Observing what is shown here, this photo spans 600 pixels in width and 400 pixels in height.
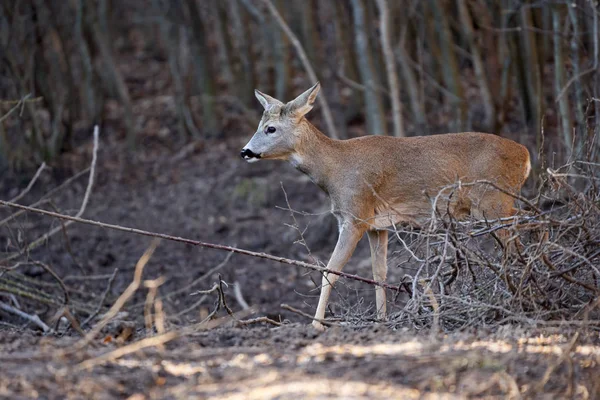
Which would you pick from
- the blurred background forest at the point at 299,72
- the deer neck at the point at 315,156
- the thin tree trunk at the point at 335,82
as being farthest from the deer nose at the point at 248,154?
the thin tree trunk at the point at 335,82

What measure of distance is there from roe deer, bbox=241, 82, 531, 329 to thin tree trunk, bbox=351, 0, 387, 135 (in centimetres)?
344

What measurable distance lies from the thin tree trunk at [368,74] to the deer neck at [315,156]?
3.48m

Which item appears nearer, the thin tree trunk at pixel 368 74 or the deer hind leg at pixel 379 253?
the deer hind leg at pixel 379 253

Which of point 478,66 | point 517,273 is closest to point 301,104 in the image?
point 517,273

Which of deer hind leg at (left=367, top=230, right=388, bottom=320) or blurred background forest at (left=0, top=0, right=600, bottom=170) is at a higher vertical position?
blurred background forest at (left=0, top=0, right=600, bottom=170)

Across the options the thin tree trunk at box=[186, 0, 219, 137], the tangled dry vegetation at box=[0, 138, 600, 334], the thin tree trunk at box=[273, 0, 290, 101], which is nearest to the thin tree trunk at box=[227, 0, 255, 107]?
the thin tree trunk at box=[186, 0, 219, 137]

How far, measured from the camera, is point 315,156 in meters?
8.95

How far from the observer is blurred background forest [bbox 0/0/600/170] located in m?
12.8

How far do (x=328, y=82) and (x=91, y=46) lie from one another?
4850 millimetres

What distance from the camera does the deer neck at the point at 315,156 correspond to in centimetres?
889

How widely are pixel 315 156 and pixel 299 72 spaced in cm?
1094

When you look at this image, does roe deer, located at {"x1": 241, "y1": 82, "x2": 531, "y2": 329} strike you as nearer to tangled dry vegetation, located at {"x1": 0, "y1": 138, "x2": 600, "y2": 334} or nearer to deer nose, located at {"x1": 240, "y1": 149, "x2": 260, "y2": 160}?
deer nose, located at {"x1": 240, "y1": 149, "x2": 260, "y2": 160}

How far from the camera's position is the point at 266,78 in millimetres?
17266

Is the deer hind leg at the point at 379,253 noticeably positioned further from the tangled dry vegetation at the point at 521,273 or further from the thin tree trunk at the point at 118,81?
the thin tree trunk at the point at 118,81
